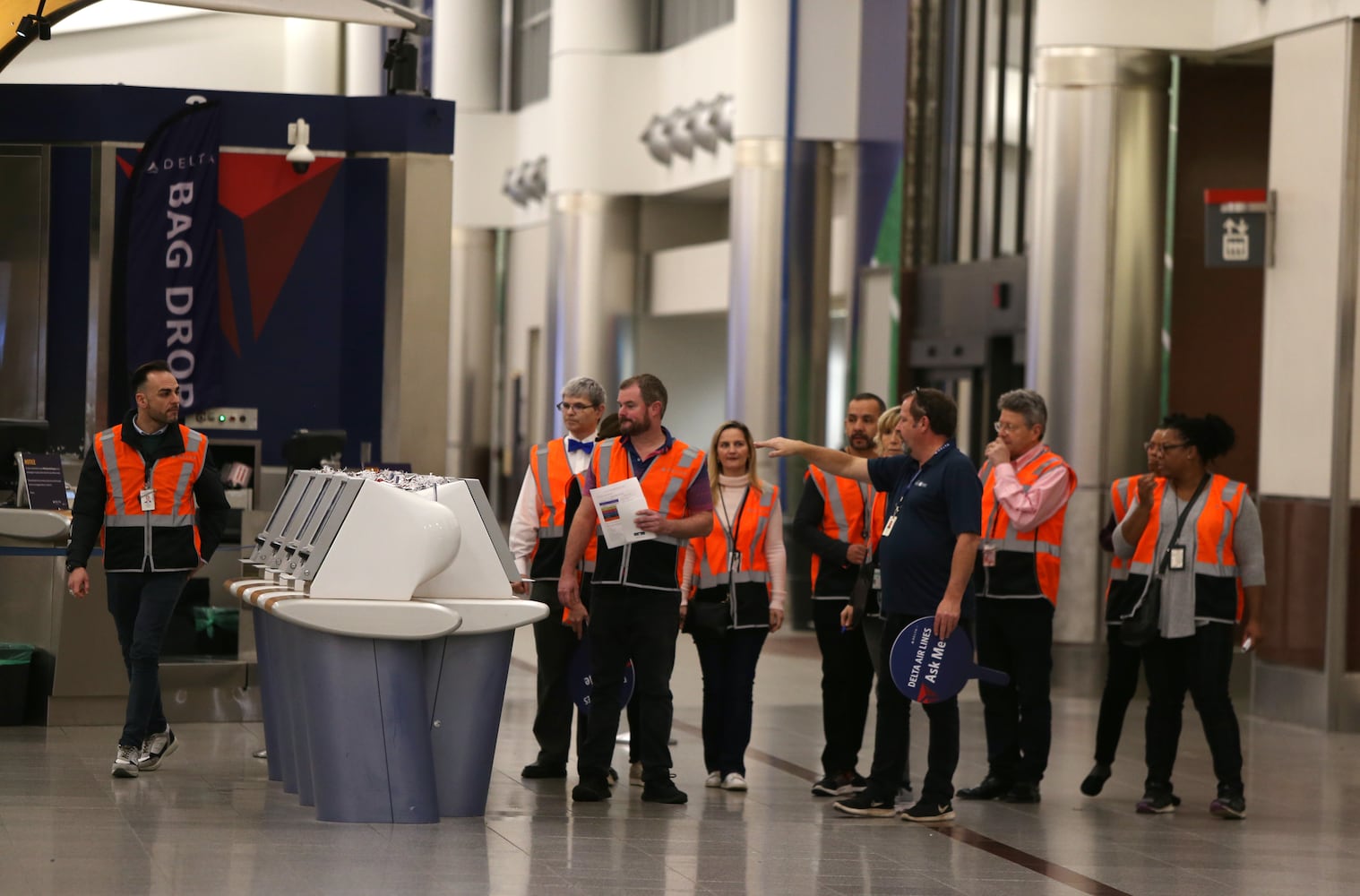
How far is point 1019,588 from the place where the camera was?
8.04m

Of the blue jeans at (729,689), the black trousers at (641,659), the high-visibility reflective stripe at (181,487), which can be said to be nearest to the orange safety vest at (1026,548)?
the blue jeans at (729,689)

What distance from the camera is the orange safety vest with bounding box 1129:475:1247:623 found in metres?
7.89

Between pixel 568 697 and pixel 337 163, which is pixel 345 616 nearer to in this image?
pixel 568 697

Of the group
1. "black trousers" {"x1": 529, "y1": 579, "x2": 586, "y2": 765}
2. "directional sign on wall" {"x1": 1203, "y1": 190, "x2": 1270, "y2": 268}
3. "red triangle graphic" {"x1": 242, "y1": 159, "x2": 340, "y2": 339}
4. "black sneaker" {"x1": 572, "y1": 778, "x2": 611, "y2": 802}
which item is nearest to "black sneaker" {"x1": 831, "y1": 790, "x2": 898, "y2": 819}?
"black sneaker" {"x1": 572, "y1": 778, "x2": 611, "y2": 802}

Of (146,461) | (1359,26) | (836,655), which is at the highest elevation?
(1359,26)

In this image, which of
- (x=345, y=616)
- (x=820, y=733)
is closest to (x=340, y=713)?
(x=345, y=616)

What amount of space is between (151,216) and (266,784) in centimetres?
402

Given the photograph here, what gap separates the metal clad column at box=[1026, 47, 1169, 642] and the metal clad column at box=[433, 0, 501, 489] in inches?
612

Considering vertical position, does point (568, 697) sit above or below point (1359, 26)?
below

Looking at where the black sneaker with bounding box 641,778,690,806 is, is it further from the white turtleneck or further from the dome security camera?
the dome security camera

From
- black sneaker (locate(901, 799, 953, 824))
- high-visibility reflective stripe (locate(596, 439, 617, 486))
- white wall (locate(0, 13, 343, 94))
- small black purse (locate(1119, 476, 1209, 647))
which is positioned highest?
white wall (locate(0, 13, 343, 94))

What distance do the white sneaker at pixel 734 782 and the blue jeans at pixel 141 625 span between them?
7.25 ft

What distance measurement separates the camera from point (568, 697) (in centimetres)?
812

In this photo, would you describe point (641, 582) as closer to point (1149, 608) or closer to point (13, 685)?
point (1149, 608)
